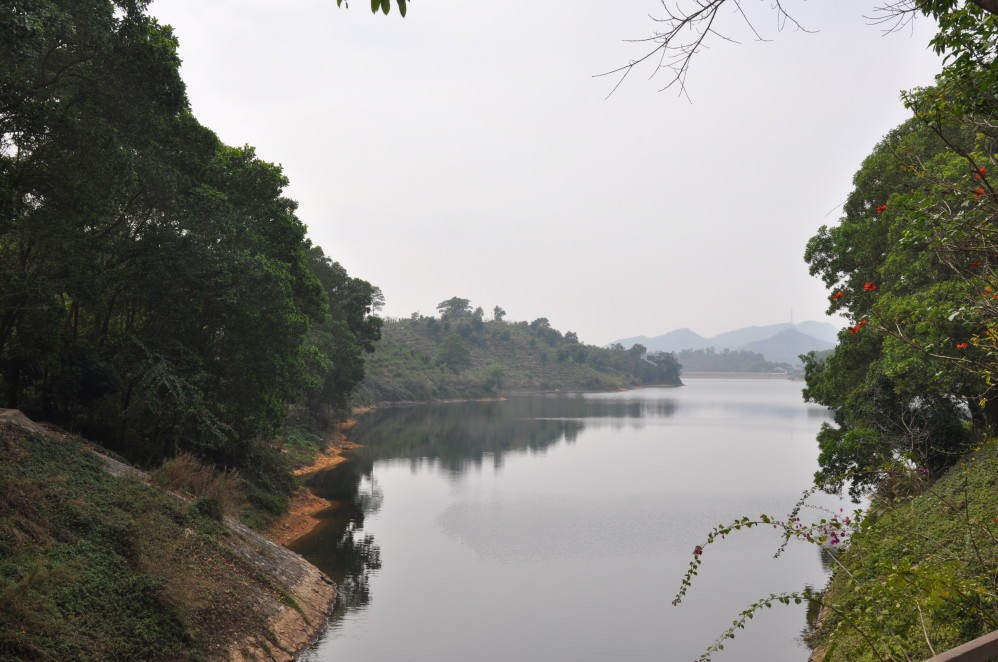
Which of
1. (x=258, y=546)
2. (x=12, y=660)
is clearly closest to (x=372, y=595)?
(x=258, y=546)

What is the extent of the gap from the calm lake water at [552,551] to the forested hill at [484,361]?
127ft

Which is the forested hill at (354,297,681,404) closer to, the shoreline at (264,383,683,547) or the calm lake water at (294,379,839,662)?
the shoreline at (264,383,683,547)

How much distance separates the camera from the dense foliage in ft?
54.0

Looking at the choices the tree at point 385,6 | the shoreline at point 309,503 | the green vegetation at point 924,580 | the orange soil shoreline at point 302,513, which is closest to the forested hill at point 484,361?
the shoreline at point 309,503

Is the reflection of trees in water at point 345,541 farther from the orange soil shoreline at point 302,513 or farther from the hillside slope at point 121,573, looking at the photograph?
the hillside slope at point 121,573

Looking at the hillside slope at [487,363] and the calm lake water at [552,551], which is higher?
the hillside slope at [487,363]

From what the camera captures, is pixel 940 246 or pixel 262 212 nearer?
pixel 940 246

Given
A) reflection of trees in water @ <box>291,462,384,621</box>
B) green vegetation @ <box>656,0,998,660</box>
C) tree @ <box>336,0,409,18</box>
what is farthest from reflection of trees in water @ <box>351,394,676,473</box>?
tree @ <box>336,0,409,18</box>

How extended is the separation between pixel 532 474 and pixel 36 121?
34851 mm

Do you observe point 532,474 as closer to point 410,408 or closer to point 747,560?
point 747,560

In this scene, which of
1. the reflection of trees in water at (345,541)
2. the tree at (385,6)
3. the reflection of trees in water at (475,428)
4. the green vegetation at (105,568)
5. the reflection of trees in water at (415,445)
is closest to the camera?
the tree at (385,6)

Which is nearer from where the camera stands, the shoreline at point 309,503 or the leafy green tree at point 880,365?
Answer: the leafy green tree at point 880,365

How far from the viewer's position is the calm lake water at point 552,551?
18.2m

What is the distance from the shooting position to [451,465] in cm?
4703
